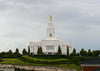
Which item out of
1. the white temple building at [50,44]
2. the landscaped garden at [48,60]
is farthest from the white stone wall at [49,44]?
the landscaped garden at [48,60]

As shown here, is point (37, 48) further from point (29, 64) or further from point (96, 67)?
point (96, 67)

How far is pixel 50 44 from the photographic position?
284ft

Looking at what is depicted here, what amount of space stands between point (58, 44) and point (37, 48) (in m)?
7.93

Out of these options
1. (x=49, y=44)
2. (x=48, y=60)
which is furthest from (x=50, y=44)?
(x=48, y=60)

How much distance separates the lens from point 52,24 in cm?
9062

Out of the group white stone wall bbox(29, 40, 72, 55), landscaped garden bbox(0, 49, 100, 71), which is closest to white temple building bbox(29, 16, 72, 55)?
white stone wall bbox(29, 40, 72, 55)

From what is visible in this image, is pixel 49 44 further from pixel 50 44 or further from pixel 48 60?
pixel 48 60

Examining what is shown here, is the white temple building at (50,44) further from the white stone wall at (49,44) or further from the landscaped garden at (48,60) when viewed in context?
the landscaped garden at (48,60)

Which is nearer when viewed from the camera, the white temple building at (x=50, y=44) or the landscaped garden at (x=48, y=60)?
the landscaped garden at (x=48, y=60)

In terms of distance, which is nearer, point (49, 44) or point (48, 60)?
point (48, 60)

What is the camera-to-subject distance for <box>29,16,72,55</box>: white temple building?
86500 mm

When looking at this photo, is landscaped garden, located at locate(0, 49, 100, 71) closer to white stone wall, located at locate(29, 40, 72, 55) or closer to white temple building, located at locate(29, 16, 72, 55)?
white stone wall, located at locate(29, 40, 72, 55)

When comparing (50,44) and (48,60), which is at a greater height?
(50,44)

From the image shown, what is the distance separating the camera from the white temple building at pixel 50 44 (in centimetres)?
8650
